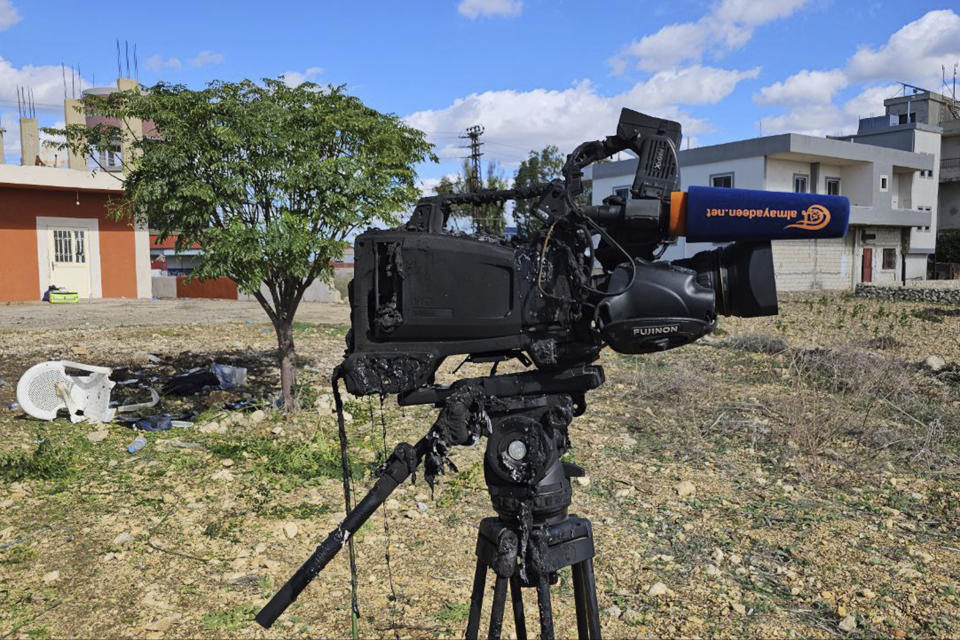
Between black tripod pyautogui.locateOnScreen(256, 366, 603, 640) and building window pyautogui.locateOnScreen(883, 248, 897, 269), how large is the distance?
34326 millimetres

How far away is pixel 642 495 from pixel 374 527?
1906mm

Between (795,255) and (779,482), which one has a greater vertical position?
(795,255)

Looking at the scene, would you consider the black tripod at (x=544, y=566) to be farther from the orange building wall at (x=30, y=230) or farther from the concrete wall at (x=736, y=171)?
the concrete wall at (x=736, y=171)

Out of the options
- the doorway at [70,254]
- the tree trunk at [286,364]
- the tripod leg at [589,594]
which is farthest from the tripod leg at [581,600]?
the doorway at [70,254]

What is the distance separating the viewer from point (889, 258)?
103ft

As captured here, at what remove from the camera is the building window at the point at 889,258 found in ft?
102

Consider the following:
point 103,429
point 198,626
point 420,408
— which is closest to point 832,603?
point 198,626

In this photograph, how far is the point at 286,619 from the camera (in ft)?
10.8

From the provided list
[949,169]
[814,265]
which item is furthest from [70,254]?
[949,169]

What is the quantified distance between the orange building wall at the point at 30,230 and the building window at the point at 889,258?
30.8 meters

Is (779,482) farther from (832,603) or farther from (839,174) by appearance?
(839,174)

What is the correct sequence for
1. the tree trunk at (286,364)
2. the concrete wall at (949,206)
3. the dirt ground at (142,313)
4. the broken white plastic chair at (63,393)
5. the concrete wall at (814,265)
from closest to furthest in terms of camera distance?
the broken white plastic chair at (63,393) < the tree trunk at (286,364) < the dirt ground at (142,313) < the concrete wall at (814,265) < the concrete wall at (949,206)

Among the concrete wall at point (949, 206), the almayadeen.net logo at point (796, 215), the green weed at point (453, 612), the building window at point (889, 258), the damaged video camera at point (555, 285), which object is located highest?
the concrete wall at point (949, 206)

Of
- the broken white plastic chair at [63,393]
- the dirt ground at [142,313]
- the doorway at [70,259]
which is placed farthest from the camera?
the doorway at [70,259]
